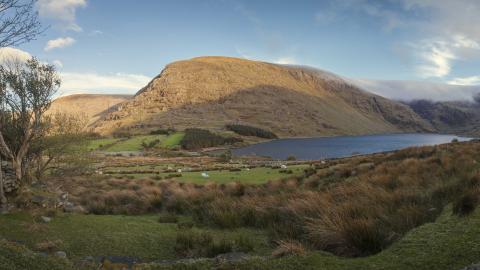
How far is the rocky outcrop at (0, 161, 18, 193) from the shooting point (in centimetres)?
1222

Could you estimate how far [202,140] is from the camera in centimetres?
11862

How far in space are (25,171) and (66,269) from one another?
15.0 m

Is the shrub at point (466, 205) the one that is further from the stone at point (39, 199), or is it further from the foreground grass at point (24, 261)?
the stone at point (39, 199)

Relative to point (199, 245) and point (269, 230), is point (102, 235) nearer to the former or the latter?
point (199, 245)

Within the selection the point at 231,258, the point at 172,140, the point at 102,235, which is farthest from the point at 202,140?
the point at 231,258

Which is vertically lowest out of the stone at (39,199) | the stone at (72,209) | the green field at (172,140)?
the stone at (72,209)

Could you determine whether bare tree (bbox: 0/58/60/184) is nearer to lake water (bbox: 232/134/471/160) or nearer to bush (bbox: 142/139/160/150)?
lake water (bbox: 232/134/471/160)

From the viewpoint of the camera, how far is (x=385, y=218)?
6.64m

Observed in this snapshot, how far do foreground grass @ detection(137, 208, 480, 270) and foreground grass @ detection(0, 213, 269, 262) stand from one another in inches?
103

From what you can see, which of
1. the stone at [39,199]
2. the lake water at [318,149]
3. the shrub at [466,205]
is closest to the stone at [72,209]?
the stone at [39,199]

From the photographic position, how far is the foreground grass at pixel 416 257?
13.8 ft

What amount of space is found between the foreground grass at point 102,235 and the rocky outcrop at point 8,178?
2.73m

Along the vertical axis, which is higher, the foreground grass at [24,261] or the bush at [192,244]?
the foreground grass at [24,261]

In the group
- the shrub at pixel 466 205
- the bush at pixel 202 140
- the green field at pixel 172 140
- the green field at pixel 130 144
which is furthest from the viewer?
the bush at pixel 202 140
